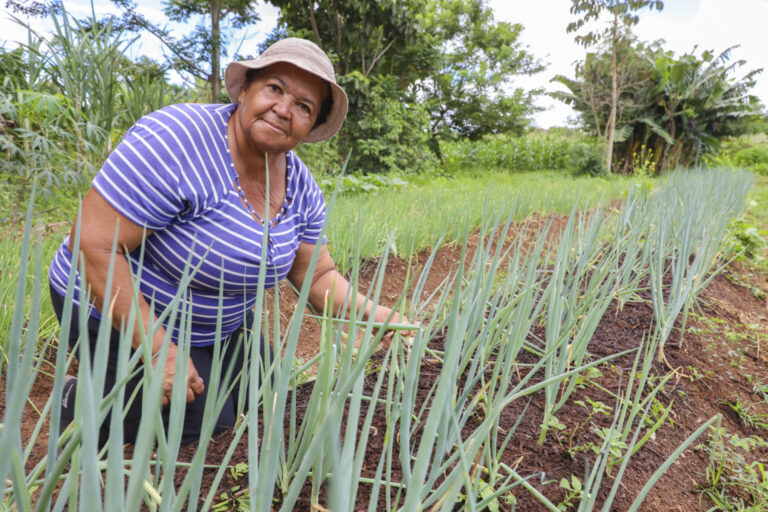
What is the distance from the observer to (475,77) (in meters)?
13.8

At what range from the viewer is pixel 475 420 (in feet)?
3.38

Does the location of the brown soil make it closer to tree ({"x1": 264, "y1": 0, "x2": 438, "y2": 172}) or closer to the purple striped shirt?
the purple striped shirt

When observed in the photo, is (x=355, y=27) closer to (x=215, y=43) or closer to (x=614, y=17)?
(x=215, y=43)

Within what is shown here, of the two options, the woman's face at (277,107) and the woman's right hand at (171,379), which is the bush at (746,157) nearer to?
the woman's face at (277,107)

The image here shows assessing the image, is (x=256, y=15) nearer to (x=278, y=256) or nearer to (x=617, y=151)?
(x=278, y=256)

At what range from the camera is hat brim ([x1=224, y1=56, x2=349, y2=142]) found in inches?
48.2

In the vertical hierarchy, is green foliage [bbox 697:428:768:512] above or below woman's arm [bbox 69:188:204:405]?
below

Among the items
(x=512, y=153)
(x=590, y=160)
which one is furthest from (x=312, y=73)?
(x=512, y=153)

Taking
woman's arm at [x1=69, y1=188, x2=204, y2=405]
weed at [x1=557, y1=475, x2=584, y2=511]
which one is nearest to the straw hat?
woman's arm at [x1=69, y1=188, x2=204, y2=405]

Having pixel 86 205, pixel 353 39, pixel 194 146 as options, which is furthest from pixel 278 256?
pixel 353 39

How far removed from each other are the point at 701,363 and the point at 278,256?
1.35m

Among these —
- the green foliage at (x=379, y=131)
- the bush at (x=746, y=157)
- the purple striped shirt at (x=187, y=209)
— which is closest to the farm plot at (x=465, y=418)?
the purple striped shirt at (x=187, y=209)

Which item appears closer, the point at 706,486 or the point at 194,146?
the point at 706,486

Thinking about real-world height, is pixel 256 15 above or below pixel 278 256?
above
